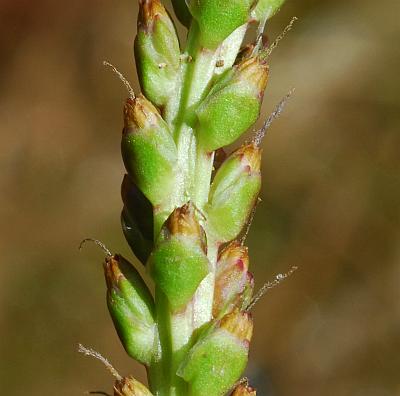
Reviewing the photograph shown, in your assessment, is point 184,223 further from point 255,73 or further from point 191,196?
point 255,73

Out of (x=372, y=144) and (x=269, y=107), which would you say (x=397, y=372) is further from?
(x=269, y=107)

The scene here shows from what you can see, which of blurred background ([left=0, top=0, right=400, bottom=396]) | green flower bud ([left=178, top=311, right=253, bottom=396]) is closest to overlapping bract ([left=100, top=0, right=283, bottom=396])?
green flower bud ([left=178, top=311, right=253, bottom=396])

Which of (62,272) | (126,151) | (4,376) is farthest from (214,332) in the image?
(62,272)

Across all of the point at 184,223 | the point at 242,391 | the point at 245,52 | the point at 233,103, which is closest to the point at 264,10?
the point at 245,52

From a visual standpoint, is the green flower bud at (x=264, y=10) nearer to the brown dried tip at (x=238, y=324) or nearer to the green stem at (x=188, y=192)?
the green stem at (x=188, y=192)

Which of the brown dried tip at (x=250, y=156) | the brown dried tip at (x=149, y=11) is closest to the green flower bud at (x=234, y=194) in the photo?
the brown dried tip at (x=250, y=156)

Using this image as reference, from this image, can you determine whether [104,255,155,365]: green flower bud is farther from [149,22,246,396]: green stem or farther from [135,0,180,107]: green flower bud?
[135,0,180,107]: green flower bud
